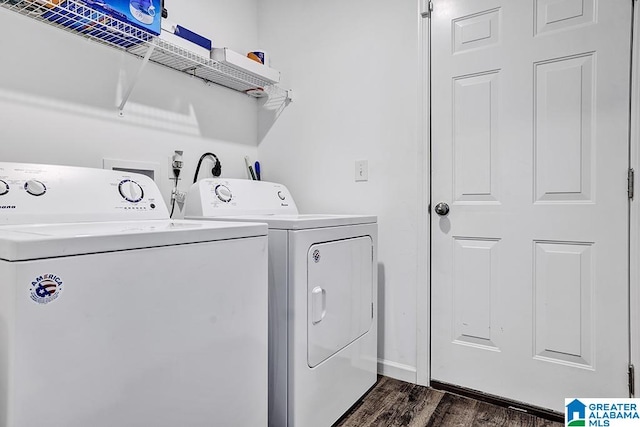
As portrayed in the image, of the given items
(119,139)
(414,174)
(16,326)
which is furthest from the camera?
(414,174)

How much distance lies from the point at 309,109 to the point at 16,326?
1.82 meters

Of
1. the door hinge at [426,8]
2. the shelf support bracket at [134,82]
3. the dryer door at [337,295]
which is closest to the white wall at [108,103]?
the shelf support bracket at [134,82]

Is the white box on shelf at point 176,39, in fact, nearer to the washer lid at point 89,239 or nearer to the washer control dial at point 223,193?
the washer control dial at point 223,193

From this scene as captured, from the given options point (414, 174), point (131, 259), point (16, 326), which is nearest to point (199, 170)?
point (414, 174)

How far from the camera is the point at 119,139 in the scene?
1659 millimetres

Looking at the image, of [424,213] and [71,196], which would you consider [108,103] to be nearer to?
[71,196]

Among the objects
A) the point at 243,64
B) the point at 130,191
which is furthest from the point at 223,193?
the point at 243,64

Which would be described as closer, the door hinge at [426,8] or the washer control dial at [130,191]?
the washer control dial at [130,191]

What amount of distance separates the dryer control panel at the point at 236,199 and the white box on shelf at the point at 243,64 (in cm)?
59

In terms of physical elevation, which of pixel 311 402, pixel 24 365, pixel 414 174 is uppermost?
pixel 414 174

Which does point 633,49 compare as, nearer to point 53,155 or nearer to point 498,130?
point 498,130

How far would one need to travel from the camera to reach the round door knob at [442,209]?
5.92ft

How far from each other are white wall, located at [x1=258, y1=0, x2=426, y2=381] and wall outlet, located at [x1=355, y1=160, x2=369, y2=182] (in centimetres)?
2

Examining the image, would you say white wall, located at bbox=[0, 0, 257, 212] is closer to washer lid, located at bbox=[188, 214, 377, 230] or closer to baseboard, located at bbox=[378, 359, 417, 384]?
washer lid, located at bbox=[188, 214, 377, 230]
